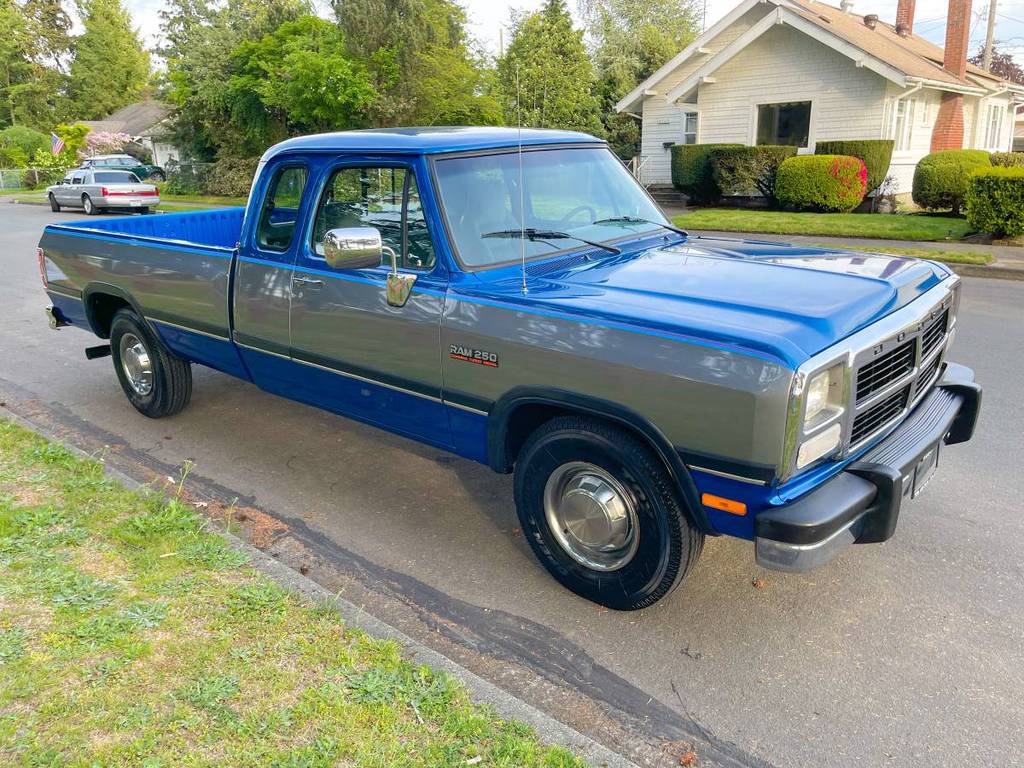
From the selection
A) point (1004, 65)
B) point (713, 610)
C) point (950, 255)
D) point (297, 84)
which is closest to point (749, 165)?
point (950, 255)

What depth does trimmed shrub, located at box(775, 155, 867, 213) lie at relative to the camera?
19.2m

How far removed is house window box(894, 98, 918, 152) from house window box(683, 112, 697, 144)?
6765 mm

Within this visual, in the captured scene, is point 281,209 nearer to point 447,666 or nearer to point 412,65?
point 447,666

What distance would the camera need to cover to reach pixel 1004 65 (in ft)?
188

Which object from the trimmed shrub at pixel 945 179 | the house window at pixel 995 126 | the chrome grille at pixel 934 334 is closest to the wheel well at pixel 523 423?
the chrome grille at pixel 934 334

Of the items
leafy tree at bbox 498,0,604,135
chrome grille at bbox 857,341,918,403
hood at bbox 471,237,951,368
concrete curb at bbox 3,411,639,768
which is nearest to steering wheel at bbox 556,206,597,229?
hood at bbox 471,237,951,368

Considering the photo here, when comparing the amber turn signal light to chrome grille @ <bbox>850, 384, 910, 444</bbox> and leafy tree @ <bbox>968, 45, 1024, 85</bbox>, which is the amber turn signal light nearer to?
chrome grille @ <bbox>850, 384, 910, 444</bbox>

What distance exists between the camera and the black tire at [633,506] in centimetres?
335

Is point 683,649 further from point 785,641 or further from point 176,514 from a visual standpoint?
point 176,514

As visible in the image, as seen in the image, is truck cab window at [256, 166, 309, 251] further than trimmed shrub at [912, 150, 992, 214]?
No

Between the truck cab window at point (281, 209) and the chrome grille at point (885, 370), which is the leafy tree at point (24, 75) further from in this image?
the chrome grille at point (885, 370)

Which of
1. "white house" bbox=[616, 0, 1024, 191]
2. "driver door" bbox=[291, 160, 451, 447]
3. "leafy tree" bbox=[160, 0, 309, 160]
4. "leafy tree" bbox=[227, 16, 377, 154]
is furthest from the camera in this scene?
"leafy tree" bbox=[160, 0, 309, 160]

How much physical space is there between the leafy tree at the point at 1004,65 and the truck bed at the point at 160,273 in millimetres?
63678

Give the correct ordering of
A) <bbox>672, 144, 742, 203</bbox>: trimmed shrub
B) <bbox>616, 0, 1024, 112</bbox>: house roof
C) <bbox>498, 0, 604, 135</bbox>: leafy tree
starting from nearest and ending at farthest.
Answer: <bbox>616, 0, 1024, 112</bbox>: house roof < <bbox>672, 144, 742, 203</bbox>: trimmed shrub < <bbox>498, 0, 604, 135</bbox>: leafy tree
